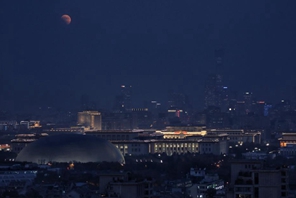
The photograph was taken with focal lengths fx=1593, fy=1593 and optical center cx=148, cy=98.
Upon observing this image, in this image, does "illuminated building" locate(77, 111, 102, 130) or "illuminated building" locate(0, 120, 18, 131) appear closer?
"illuminated building" locate(0, 120, 18, 131)

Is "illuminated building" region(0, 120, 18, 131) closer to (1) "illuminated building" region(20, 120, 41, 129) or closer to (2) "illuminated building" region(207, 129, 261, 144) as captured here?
(1) "illuminated building" region(20, 120, 41, 129)

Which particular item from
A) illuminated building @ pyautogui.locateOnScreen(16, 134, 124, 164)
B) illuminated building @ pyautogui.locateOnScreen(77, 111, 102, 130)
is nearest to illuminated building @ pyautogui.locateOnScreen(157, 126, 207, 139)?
illuminated building @ pyautogui.locateOnScreen(77, 111, 102, 130)

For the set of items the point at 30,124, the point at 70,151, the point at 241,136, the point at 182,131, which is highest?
the point at 30,124

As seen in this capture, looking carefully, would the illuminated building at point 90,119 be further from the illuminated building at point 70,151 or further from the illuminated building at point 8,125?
the illuminated building at point 70,151

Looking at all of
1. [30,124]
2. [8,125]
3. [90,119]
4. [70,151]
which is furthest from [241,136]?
[70,151]

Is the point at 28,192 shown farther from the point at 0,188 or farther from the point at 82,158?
the point at 82,158

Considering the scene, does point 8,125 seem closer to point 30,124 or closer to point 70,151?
point 30,124

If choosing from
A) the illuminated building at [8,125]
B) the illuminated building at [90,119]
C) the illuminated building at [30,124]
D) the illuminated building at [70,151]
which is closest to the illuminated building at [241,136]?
the illuminated building at [30,124]

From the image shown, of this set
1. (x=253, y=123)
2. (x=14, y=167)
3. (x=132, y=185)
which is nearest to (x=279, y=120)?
(x=253, y=123)

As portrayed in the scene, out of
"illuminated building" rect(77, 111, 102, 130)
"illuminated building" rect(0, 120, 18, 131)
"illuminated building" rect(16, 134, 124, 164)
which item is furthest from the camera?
"illuminated building" rect(77, 111, 102, 130)
